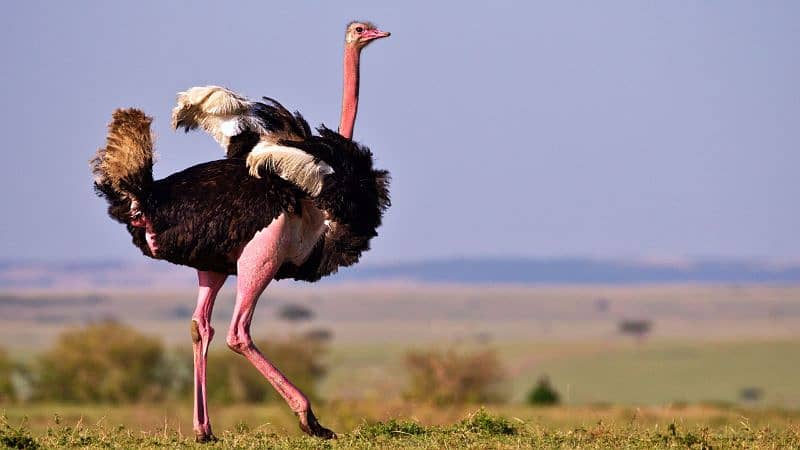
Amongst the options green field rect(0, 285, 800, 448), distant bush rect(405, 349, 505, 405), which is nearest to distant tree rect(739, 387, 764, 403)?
green field rect(0, 285, 800, 448)

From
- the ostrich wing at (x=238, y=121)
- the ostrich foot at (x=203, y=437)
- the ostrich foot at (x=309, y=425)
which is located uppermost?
the ostrich wing at (x=238, y=121)

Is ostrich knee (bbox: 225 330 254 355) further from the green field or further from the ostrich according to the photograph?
the green field

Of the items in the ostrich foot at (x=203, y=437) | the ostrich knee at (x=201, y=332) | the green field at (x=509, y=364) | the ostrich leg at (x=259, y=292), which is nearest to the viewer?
the ostrich foot at (x=203, y=437)

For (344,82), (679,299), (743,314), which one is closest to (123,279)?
(679,299)

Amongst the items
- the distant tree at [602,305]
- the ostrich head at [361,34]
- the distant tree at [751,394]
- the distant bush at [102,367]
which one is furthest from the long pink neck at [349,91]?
the distant tree at [602,305]

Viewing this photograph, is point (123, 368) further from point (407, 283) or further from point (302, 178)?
point (407, 283)

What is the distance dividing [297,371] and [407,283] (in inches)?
5420

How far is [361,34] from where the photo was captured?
12.6 metres

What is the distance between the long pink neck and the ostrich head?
38 mm

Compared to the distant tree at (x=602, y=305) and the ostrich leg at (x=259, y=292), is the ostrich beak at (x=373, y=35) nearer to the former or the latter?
the ostrich leg at (x=259, y=292)

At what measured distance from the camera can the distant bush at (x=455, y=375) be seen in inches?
1272

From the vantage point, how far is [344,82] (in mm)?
12328

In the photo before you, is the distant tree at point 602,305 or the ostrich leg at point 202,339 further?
the distant tree at point 602,305

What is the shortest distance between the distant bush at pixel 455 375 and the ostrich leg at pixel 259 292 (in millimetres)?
17026
